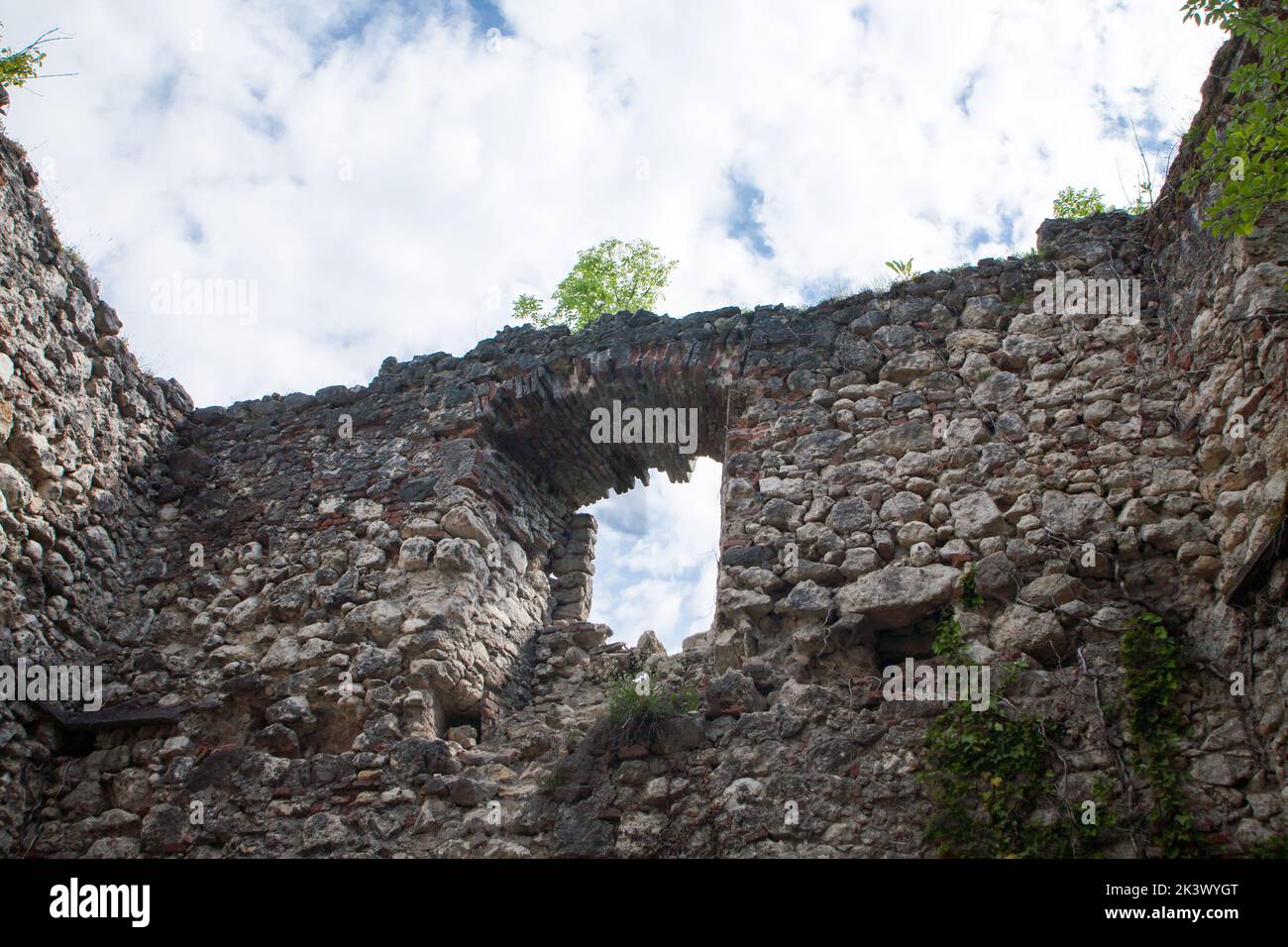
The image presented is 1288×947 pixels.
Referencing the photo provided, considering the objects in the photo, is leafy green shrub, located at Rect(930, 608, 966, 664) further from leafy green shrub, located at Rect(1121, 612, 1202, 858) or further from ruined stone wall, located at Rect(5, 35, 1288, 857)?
leafy green shrub, located at Rect(1121, 612, 1202, 858)

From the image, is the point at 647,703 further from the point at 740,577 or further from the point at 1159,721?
the point at 1159,721

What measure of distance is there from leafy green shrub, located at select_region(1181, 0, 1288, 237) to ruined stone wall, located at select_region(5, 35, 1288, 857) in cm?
43

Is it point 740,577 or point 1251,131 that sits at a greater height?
point 1251,131

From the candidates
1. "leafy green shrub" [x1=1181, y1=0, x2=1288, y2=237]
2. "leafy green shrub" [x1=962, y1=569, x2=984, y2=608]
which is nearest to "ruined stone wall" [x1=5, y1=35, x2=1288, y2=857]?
"leafy green shrub" [x1=962, y1=569, x2=984, y2=608]

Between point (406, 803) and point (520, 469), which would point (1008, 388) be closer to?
point (520, 469)

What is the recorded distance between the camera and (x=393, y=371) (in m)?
7.89

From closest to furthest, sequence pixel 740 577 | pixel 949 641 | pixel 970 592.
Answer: pixel 949 641, pixel 970 592, pixel 740 577

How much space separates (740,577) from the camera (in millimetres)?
5645

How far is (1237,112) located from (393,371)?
5.73m

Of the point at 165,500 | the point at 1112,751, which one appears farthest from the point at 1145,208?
the point at 165,500

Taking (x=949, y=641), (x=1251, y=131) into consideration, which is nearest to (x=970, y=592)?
(x=949, y=641)

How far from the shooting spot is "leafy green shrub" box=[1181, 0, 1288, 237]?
4.36 m

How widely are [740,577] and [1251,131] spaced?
3191mm

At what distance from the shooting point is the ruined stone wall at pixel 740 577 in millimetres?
4672
